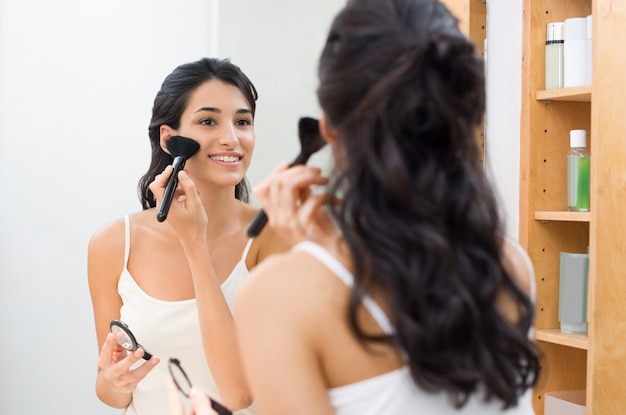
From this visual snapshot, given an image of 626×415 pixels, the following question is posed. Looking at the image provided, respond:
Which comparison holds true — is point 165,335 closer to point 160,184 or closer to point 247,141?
point 160,184

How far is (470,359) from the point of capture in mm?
590

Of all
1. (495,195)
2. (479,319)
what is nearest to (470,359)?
(479,319)

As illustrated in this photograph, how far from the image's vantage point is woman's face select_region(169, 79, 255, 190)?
1409 mm

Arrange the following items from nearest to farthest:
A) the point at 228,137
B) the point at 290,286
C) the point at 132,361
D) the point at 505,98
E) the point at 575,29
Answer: the point at 290,286
the point at 132,361
the point at 228,137
the point at 575,29
the point at 505,98

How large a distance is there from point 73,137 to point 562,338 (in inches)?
49.9

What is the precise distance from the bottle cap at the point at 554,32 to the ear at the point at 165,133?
75 cm

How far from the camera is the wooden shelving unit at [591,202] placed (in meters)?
1.38

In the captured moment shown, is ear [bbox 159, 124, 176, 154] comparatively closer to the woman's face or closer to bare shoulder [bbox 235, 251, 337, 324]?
the woman's face

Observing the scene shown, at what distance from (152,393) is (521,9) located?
104 centimetres

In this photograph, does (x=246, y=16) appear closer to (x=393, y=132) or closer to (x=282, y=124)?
(x=282, y=124)

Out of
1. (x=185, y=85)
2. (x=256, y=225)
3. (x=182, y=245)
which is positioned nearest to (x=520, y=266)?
(x=256, y=225)

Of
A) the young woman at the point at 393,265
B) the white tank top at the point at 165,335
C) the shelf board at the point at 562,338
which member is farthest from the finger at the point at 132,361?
the shelf board at the point at 562,338

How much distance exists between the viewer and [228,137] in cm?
141

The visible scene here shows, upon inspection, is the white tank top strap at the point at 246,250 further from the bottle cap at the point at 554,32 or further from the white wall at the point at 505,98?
the bottle cap at the point at 554,32
